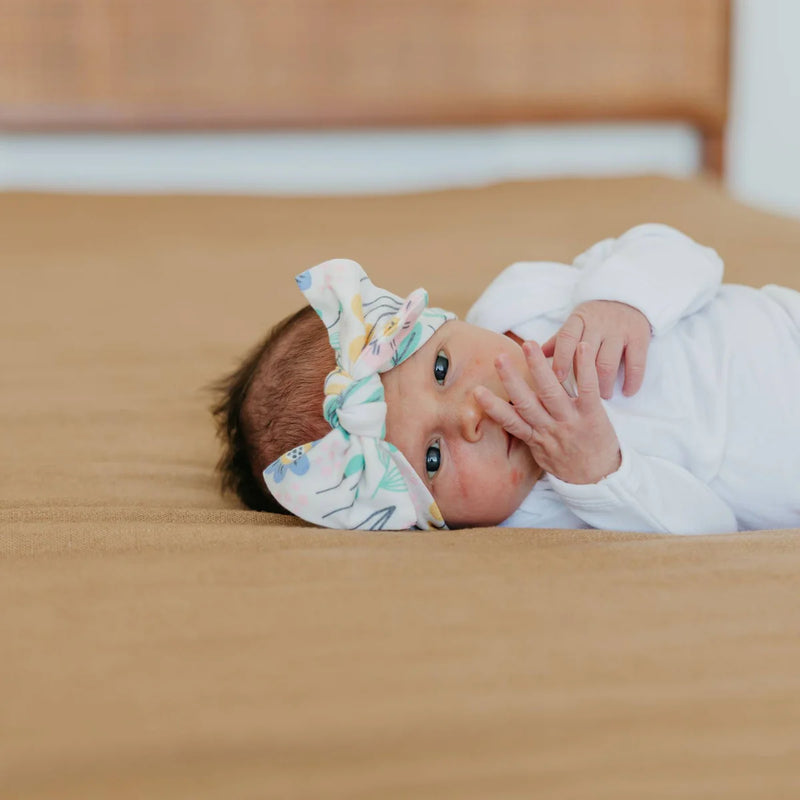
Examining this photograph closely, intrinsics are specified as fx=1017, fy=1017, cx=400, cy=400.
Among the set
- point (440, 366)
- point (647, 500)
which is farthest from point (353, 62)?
point (647, 500)

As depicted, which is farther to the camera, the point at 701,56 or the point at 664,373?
the point at 701,56

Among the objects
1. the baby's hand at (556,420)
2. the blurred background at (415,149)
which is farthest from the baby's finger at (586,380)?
the blurred background at (415,149)

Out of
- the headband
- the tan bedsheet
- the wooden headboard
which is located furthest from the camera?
→ the wooden headboard

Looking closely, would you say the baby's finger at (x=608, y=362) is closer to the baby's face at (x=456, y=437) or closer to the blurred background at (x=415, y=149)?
the baby's face at (x=456, y=437)

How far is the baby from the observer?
3.02 ft

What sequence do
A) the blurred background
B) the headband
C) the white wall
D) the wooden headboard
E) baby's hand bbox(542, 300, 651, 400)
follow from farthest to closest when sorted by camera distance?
the white wall → the blurred background → the wooden headboard → baby's hand bbox(542, 300, 651, 400) → the headband

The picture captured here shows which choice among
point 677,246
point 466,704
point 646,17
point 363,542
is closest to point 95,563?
point 363,542

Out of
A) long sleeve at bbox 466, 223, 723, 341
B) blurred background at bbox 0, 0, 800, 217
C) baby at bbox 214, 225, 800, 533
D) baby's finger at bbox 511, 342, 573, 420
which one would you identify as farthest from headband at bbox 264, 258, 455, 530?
blurred background at bbox 0, 0, 800, 217

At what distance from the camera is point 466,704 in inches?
22.5

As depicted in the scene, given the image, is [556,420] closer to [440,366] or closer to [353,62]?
[440,366]

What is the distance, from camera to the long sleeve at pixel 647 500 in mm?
924

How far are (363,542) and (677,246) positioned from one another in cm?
58

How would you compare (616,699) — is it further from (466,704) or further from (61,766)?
(61,766)

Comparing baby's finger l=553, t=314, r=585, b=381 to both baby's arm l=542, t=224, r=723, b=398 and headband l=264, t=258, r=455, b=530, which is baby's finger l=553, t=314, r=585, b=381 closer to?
baby's arm l=542, t=224, r=723, b=398
